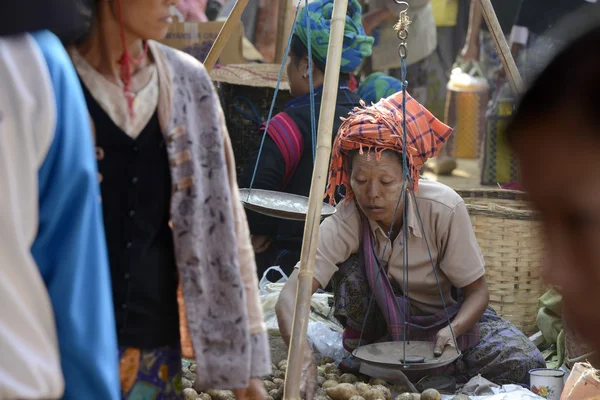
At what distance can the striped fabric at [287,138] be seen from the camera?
440 cm

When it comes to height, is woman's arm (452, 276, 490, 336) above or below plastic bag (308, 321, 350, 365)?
above

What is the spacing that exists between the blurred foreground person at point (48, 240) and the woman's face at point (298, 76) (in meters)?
3.21

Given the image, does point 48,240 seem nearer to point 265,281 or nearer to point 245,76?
point 265,281

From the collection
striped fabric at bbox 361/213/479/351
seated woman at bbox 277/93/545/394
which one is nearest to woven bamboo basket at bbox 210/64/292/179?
seated woman at bbox 277/93/545/394

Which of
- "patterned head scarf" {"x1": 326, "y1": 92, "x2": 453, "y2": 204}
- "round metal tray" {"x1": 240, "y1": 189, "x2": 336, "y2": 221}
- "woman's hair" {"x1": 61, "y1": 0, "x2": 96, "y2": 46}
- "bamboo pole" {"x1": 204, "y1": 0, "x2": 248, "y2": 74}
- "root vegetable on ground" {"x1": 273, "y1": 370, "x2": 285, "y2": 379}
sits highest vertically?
"woman's hair" {"x1": 61, "y1": 0, "x2": 96, "y2": 46}

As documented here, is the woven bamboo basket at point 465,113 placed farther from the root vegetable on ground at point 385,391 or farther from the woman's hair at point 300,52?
the root vegetable on ground at point 385,391

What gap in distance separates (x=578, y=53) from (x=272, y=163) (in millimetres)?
3561

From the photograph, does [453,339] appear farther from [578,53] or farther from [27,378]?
[578,53]

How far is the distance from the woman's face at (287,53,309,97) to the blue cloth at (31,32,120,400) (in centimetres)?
325

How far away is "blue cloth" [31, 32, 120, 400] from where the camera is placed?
138 centimetres

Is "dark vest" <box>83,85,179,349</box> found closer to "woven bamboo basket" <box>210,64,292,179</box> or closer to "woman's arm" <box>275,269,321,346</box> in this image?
"woman's arm" <box>275,269,321,346</box>

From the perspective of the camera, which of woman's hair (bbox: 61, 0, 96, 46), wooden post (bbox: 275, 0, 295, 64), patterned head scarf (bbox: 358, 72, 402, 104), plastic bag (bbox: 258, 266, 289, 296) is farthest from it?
wooden post (bbox: 275, 0, 295, 64)

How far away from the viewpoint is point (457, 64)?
765cm

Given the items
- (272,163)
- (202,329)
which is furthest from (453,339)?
(202,329)
